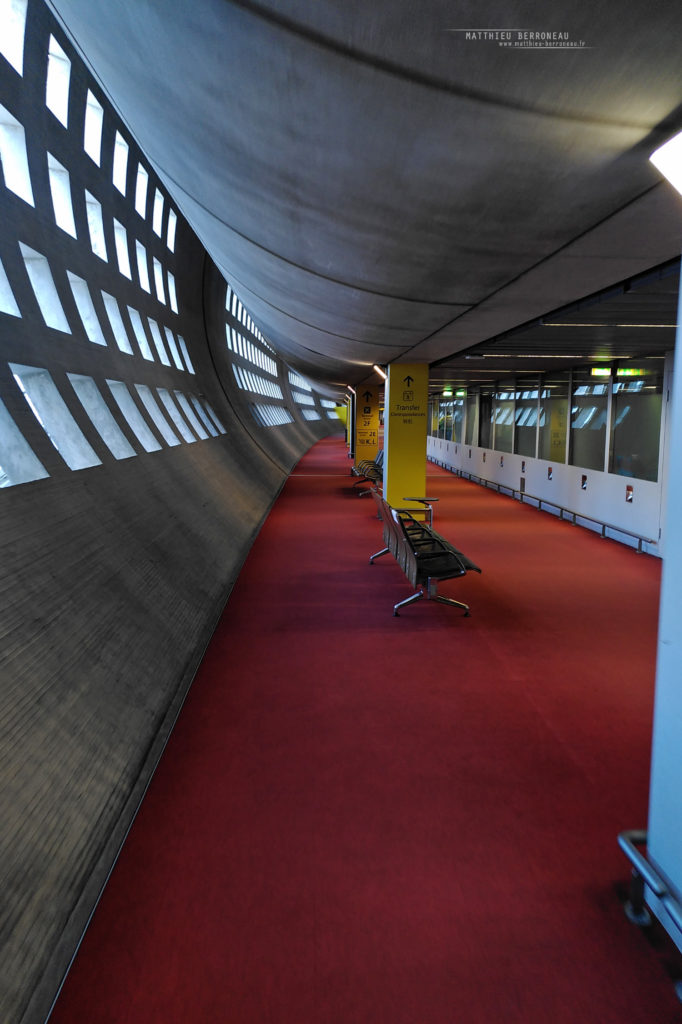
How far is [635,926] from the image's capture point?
289 cm

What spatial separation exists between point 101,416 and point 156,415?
3.33 meters

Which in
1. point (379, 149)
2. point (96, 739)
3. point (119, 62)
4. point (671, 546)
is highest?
point (119, 62)

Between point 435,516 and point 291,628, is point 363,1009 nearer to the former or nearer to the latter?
point 291,628

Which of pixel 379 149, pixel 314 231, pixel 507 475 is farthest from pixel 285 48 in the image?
pixel 507 475

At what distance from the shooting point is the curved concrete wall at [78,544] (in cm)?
304

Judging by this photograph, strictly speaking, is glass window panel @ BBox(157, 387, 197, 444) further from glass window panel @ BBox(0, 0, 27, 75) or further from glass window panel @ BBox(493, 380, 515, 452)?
glass window panel @ BBox(493, 380, 515, 452)

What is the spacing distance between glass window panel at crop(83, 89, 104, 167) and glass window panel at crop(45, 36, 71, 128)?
1094 mm

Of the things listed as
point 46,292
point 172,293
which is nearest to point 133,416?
point 46,292

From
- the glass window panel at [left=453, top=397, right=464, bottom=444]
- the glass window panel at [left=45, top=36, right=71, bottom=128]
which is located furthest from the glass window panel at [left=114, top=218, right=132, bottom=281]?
the glass window panel at [left=453, top=397, right=464, bottom=444]

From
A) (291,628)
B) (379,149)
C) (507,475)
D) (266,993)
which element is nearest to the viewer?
(266,993)

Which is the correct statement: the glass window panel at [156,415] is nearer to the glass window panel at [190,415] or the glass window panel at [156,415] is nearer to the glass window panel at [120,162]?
the glass window panel at [190,415]

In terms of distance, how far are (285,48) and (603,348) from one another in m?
9.89

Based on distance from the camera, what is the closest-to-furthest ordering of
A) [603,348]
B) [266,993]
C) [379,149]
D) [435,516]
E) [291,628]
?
1. [266,993]
2. [379,149]
3. [291,628]
4. [603,348]
5. [435,516]

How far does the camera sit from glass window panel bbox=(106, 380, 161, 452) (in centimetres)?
1023
